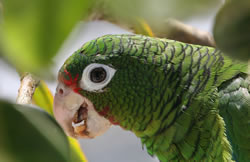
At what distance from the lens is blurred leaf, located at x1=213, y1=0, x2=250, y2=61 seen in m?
0.10

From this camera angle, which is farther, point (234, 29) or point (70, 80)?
point (70, 80)

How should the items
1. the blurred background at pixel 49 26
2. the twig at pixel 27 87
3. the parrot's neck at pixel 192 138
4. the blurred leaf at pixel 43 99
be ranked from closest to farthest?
the blurred background at pixel 49 26 < the twig at pixel 27 87 < the parrot's neck at pixel 192 138 < the blurred leaf at pixel 43 99

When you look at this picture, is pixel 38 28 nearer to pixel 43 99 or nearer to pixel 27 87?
pixel 27 87

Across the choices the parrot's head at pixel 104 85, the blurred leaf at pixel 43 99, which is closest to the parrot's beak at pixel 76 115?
the parrot's head at pixel 104 85

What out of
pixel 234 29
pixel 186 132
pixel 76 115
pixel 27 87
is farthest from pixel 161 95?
pixel 234 29

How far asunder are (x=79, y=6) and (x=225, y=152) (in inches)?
28.9

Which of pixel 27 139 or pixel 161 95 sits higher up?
pixel 161 95

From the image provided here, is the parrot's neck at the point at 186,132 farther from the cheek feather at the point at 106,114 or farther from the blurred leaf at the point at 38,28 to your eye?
the blurred leaf at the point at 38,28

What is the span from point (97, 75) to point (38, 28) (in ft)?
2.38

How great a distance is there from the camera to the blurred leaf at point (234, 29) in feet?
0.34

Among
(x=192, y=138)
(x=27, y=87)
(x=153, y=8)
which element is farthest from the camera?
(x=192, y=138)

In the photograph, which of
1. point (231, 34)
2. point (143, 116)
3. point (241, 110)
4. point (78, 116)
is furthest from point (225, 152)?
point (231, 34)

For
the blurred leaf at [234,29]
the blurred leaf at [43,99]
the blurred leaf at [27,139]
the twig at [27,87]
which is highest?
the blurred leaf at [234,29]

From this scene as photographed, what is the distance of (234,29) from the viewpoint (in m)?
0.11
